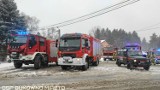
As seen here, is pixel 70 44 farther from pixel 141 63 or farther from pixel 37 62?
pixel 141 63

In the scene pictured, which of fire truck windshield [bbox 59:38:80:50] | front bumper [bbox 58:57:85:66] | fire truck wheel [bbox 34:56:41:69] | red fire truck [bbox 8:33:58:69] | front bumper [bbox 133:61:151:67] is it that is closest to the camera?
front bumper [bbox 58:57:85:66]

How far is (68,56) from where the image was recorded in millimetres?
25281

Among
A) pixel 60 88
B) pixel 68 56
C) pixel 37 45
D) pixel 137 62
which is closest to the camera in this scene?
pixel 60 88

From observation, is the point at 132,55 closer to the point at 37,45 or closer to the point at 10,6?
the point at 37,45

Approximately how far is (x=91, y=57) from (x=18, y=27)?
1956 centimetres

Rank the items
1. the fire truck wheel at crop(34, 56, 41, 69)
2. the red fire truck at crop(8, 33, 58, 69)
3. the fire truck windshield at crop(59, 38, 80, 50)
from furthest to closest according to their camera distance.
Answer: the fire truck wheel at crop(34, 56, 41, 69) < the red fire truck at crop(8, 33, 58, 69) < the fire truck windshield at crop(59, 38, 80, 50)

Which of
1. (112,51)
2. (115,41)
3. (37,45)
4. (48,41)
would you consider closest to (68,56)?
(37,45)

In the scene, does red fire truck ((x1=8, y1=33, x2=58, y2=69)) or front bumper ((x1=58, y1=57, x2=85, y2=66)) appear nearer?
front bumper ((x1=58, y1=57, x2=85, y2=66))

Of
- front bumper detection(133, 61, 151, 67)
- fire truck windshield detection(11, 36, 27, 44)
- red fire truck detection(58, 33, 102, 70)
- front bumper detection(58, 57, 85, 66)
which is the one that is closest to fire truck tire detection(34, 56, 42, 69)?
fire truck windshield detection(11, 36, 27, 44)

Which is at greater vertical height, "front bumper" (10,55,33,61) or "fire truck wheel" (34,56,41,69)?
"front bumper" (10,55,33,61)

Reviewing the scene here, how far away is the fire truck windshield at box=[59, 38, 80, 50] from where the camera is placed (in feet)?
83.4

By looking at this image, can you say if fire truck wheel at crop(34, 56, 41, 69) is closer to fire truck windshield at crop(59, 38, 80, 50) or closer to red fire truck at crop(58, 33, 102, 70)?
red fire truck at crop(58, 33, 102, 70)

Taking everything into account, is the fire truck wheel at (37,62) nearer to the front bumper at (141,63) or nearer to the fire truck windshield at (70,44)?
the fire truck windshield at (70,44)

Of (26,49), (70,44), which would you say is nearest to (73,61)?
(70,44)
